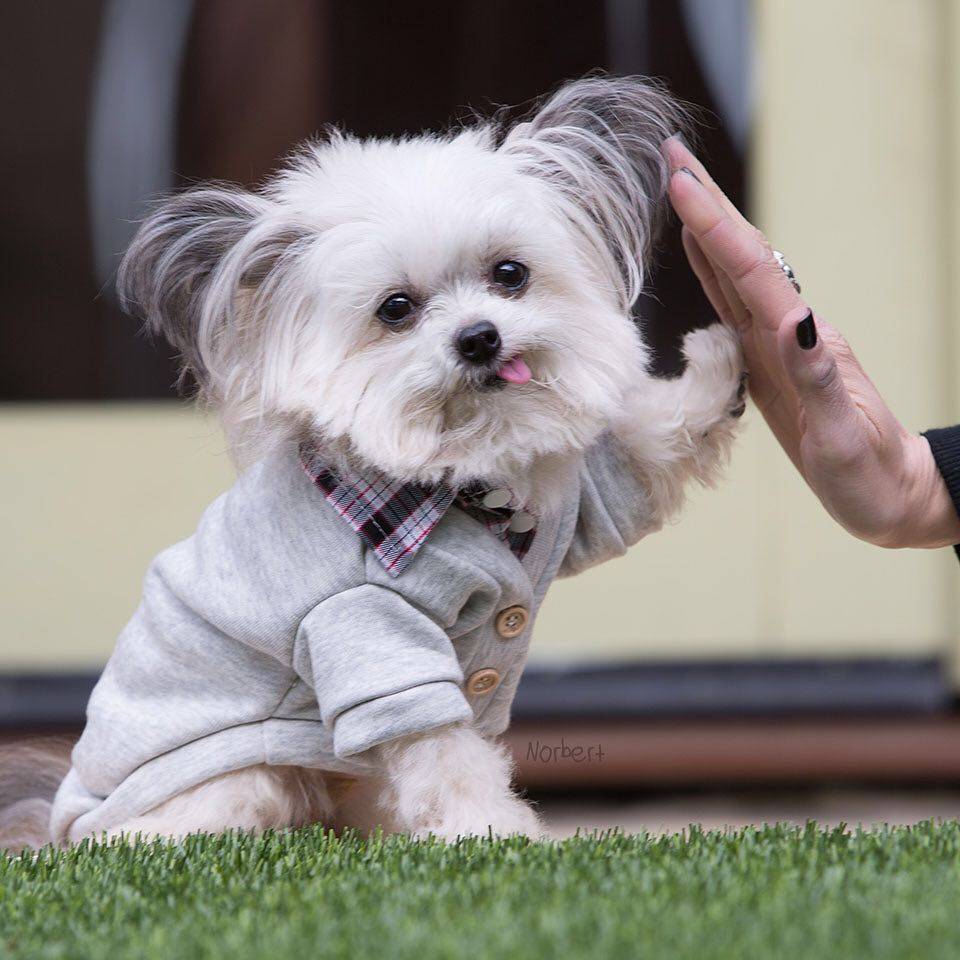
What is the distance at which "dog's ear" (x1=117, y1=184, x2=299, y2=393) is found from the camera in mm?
2016

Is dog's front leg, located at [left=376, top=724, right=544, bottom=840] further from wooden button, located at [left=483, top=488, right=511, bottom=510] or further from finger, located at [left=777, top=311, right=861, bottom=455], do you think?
finger, located at [left=777, top=311, right=861, bottom=455]

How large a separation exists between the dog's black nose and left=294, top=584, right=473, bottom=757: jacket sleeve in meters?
0.36

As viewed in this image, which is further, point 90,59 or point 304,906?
point 90,59

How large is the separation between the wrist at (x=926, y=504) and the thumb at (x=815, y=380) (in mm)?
247

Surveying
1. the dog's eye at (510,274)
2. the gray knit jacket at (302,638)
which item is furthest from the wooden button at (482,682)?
the dog's eye at (510,274)

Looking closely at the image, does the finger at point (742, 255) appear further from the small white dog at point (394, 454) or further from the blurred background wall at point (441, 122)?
the blurred background wall at point (441, 122)

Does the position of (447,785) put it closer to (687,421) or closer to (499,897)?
(499,897)

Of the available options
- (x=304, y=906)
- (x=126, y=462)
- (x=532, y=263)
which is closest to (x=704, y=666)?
(x=126, y=462)

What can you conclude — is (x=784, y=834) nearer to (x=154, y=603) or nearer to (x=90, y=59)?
(x=154, y=603)

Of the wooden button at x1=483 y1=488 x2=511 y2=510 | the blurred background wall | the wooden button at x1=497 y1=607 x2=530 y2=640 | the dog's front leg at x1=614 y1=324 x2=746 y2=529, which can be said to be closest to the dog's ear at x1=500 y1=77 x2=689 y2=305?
the dog's front leg at x1=614 y1=324 x2=746 y2=529

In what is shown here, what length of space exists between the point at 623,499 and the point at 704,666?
2.49m

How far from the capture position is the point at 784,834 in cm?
190

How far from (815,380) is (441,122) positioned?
2489 mm

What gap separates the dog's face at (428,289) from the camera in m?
1.93
